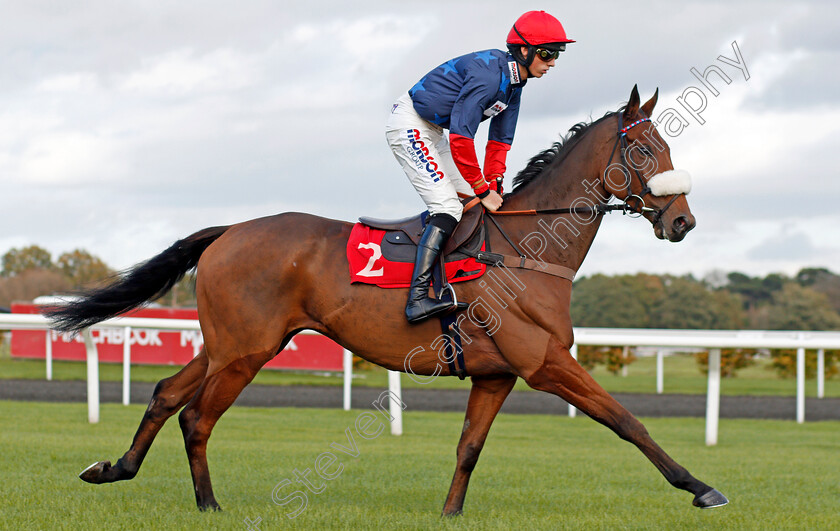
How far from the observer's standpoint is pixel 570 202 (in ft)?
15.7

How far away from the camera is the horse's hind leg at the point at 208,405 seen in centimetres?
482

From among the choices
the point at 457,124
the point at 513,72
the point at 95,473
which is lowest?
the point at 95,473

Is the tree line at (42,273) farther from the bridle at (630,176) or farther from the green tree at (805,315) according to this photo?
the bridle at (630,176)

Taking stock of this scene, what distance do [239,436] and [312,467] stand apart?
2296mm

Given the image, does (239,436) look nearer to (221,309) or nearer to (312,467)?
(312,467)

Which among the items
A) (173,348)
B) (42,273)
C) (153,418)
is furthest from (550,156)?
(42,273)

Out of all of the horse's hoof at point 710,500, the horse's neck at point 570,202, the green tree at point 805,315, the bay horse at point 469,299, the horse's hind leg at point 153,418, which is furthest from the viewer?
the green tree at point 805,315

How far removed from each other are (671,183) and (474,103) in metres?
1.11

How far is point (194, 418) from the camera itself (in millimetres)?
4832

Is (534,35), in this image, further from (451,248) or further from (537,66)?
(451,248)

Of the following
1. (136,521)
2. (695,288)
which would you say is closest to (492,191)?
(136,521)

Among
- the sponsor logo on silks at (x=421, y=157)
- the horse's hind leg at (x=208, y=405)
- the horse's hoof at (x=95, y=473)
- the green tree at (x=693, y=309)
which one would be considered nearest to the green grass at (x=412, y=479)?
the horse's hoof at (x=95, y=473)

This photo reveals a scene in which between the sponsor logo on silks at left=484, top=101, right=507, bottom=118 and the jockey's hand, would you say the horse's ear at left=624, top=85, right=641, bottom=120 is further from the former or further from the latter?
the jockey's hand

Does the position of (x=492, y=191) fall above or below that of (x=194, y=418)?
above
